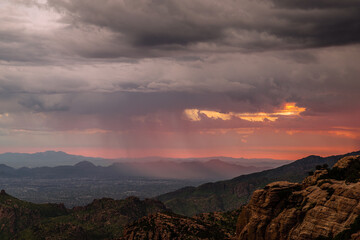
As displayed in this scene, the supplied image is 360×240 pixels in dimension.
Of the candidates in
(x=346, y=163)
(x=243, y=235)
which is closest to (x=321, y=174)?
(x=346, y=163)

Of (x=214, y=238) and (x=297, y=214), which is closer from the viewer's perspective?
(x=297, y=214)

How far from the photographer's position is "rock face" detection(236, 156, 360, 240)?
9409 cm

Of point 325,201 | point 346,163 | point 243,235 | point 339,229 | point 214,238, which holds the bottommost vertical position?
point 214,238

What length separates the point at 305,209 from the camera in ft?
339

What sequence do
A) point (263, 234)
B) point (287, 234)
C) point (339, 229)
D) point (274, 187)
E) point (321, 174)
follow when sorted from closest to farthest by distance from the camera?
point (339, 229) → point (287, 234) → point (263, 234) → point (274, 187) → point (321, 174)

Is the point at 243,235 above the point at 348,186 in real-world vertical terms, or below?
below

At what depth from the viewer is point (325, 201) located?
101m

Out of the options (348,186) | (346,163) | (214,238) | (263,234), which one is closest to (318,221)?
(348,186)

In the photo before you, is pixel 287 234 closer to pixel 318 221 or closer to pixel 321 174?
pixel 318 221

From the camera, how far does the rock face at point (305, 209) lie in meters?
94.1

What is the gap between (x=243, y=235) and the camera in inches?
4695

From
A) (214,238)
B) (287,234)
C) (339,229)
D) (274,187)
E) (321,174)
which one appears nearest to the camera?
(339,229)

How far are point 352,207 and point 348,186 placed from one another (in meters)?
8.97

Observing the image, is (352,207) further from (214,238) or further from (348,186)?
(214,238)
